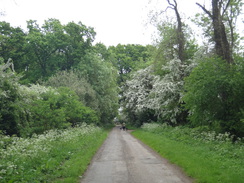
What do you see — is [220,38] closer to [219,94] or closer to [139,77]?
[219,94]

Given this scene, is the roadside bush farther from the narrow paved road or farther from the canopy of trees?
the narrow paved road

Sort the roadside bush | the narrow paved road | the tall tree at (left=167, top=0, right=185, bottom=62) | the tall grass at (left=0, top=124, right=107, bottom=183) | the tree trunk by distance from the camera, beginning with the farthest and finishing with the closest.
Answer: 1. the tall tree at (left=167, top=0, right=185, bottom=62)
2. the tree trunk
3. the roadside bush
4. the narrow paved road
5. the tall grass at (left=0, top=124, right=107, bottom=183)

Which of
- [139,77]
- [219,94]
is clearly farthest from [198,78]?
[139,77]

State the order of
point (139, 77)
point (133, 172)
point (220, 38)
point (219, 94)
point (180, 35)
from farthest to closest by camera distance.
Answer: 1. point (139, 77)
2. point (180, 35)
3. point (220, 38)
4. point (219, 94)
5. point (133, 172)

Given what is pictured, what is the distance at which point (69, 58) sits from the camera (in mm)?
39656

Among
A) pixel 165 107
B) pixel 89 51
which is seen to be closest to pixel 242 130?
pixel 165 107

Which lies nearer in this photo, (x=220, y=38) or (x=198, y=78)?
(x=198, y=78)

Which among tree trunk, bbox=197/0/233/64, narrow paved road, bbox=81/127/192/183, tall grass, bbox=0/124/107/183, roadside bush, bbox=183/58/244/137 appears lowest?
narrow paved road, bbox=81/127/192/183

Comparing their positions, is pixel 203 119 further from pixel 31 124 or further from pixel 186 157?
pixel 31 124

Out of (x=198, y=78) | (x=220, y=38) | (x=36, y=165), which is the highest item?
(x=220, y=38)

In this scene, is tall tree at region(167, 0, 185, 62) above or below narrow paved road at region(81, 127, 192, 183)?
above

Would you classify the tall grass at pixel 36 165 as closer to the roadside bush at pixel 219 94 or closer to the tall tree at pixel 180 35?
the roadside bush at pixel 219 94

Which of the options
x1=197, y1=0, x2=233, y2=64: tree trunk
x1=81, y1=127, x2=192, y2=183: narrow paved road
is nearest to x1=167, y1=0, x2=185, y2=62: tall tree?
x1=197, y1=0, x2=233, y2=64: tree trunk

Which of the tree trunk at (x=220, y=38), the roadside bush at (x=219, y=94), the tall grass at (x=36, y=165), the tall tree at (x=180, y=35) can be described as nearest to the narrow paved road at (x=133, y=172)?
the tall grass at (x=36, y=165)
